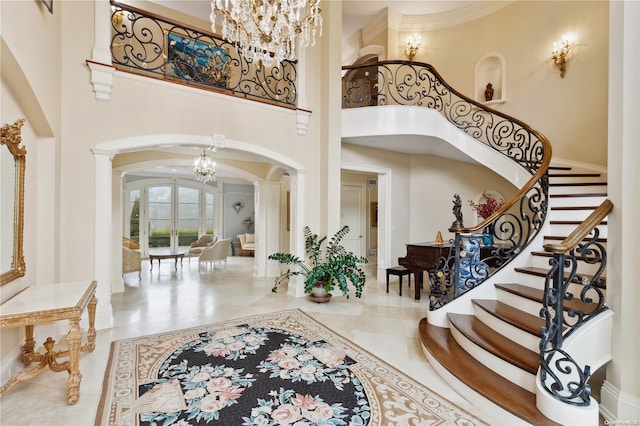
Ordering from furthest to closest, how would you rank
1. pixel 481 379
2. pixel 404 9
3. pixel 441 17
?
pixel 441 17
pixel 404 9
pixel 481 379

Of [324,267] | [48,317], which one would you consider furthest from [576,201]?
[48,317]

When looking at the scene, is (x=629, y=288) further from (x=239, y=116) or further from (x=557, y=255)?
(x=239, y=116)

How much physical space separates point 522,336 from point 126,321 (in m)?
4.36

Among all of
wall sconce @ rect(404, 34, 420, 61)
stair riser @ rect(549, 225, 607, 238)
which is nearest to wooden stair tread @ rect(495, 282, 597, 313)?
stair riser @ rect(549, 225, 607, 238)

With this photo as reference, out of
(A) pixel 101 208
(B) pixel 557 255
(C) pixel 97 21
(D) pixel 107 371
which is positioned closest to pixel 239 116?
(C) pixel 97 21

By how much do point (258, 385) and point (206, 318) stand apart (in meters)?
1.93

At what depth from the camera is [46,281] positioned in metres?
3.13

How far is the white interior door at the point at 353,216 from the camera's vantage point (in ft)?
27.4

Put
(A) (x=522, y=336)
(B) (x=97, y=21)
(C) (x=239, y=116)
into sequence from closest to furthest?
(A) (x=522, y=336) < (B) (x=97, y=21) < (C) (x=239, y=116)

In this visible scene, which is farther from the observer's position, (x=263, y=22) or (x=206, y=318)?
(x=206, y=318)

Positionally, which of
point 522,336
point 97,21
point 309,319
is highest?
point 97,21

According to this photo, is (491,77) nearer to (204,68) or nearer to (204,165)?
(204,68)

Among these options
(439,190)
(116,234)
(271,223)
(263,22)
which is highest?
(263,22)

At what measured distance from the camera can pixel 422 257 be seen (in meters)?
4.65
